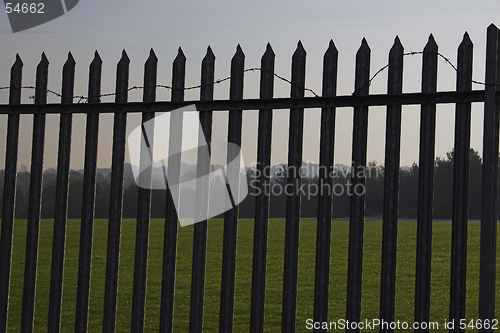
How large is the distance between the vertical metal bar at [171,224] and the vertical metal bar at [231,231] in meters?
0.49

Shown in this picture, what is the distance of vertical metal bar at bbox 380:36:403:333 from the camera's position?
3730 millimetres

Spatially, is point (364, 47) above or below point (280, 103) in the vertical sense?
above

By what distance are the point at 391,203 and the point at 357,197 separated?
0.91 feet

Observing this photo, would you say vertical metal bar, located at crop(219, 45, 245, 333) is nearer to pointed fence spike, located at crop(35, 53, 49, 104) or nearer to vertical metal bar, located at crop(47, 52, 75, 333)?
vertical metal bar, located at crop(47, 52, 75, 333)

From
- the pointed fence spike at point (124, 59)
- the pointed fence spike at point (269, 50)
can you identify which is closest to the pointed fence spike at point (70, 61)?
the pointed fence spike at point (124, 59)

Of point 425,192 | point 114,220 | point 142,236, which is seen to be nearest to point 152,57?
point 114,220

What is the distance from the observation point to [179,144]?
432 cm

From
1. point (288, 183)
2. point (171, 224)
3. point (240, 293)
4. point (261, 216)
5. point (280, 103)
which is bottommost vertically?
point (240, 293)

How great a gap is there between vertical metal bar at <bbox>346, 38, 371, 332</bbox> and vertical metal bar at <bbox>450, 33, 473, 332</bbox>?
714 millimetres

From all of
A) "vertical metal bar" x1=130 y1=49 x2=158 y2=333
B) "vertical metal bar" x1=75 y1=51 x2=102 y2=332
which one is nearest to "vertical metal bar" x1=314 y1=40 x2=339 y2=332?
"vertical metal bar" x1=130 y1=49 x2=158 y2=333

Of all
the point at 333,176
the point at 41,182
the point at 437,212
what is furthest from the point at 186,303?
the point at 437,212

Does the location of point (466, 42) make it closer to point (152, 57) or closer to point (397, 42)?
point (397, 42)

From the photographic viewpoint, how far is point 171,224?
14.1 ft

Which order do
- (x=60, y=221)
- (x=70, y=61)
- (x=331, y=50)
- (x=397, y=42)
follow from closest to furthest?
(x=397, y=42) → (x=331, y=50) → (x=60, y=221) → (x=70, y=61)
